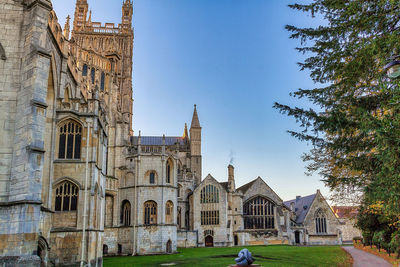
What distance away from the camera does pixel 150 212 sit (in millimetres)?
37125

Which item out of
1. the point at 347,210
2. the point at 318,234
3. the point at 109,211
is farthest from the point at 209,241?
the point at 347,210

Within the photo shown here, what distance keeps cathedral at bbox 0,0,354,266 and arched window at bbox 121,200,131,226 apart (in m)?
0.11

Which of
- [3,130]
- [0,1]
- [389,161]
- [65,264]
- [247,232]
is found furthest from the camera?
[247,232]

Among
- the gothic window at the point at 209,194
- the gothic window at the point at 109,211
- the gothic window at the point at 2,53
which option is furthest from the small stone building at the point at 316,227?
the gothic window at the point at 2,53

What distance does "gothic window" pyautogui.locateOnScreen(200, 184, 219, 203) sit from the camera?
165 ft

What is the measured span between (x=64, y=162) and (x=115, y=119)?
19.9 meters

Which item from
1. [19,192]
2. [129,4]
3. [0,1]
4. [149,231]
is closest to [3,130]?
[19,192]

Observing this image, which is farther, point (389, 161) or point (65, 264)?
point (65, 264)

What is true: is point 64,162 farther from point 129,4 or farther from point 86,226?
point 129,4

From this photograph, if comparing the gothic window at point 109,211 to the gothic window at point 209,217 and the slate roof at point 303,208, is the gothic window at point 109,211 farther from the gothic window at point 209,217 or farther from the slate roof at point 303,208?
the slate roof at point 303,208

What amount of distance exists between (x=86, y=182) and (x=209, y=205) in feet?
100

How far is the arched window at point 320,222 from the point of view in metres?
58.2

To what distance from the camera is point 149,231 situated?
1433 inches

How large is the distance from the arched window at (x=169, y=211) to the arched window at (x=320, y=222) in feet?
101
